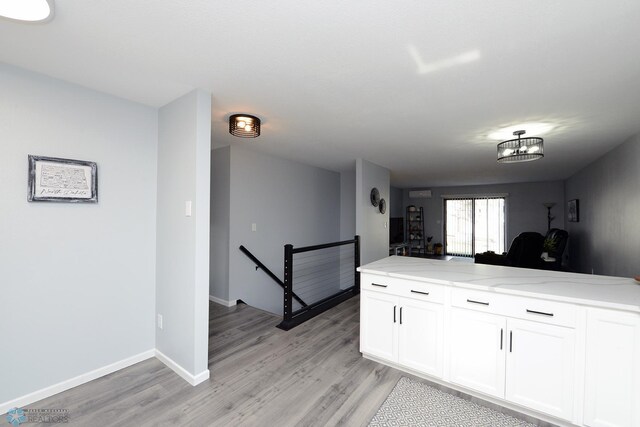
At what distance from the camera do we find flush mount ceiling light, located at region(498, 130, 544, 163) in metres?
2.85

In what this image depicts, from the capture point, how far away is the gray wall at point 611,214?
333 cm

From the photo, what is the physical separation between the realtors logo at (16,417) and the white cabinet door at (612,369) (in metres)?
3.41

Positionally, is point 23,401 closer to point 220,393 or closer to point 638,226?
point 220,393

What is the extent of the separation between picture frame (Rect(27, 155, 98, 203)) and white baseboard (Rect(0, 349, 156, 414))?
1.31 meters

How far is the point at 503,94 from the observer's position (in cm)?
219

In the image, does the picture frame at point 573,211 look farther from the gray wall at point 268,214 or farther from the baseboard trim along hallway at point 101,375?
the baseboard trim along hallway at point 101,375

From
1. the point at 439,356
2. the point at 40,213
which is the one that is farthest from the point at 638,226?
the point at 40,213

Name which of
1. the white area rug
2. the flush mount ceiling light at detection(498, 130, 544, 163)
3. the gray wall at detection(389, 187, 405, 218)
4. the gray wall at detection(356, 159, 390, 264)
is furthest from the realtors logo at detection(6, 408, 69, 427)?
the gray wall at detection(389, 187, 405, 218)

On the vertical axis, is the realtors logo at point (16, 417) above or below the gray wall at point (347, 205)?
below

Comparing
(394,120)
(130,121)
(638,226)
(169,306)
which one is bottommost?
(169,306)

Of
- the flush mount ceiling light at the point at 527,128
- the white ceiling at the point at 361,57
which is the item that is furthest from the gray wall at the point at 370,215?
the flush mount ceiling light at the point at 527,128

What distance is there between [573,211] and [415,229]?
421cm

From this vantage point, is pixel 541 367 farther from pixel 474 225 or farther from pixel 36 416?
pixel 474 225

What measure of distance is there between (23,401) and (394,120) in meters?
3.62
